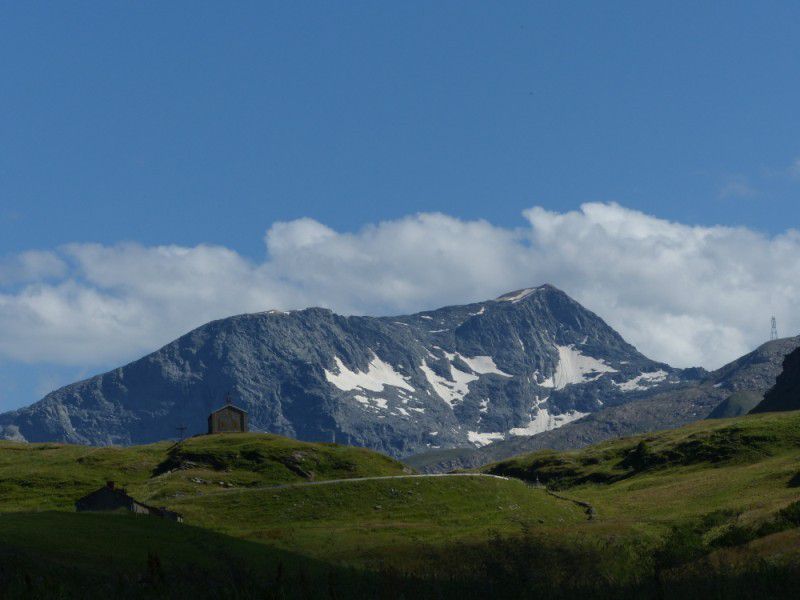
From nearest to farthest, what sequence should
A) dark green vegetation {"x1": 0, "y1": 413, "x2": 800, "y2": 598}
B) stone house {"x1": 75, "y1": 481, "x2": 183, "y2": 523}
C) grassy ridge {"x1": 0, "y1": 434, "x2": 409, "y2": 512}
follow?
dark green vegetation {"x1": 0, "y1": 413, "x2": 800, "y2": 598} → stone house {"x1": 75, "y1": 481, "x2": 183, "y2": 523} → grassy ridge {"x1": 0, "y1": 434, "x2": 409, "y2": 512}

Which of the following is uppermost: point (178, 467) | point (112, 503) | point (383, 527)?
point (178, 467)

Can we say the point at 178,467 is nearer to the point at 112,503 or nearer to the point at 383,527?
the point at 112,503

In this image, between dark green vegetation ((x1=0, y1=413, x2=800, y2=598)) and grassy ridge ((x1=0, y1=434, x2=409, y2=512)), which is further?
grassy ridge ((x1=0, y1=434, x2=409, y2=512))

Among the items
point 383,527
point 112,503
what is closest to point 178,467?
point 112,503

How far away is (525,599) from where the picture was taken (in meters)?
41.8

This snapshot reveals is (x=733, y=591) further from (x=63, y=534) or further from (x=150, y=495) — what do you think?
(x=150, y=495)

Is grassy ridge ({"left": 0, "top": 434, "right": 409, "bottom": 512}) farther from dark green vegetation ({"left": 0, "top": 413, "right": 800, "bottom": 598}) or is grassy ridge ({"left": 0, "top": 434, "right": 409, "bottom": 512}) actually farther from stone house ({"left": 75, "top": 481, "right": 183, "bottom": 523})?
stone house ({"left": 75, "top": 481, "right": 183, "bottom": 523})

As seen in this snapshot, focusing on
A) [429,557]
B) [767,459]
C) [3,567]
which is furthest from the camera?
[767,459]

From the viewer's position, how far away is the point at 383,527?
105625mm

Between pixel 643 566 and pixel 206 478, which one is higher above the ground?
pixel 206 478

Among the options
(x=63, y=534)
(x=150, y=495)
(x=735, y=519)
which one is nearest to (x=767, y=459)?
(x=735, y=519)

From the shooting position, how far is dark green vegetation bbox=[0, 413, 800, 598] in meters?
45.6

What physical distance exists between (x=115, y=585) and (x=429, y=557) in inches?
1603

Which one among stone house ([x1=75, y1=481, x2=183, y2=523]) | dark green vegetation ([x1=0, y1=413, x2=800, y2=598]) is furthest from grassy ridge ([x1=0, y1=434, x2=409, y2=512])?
stone house ([x1=75, y1=481, x2=183, y2=523])
